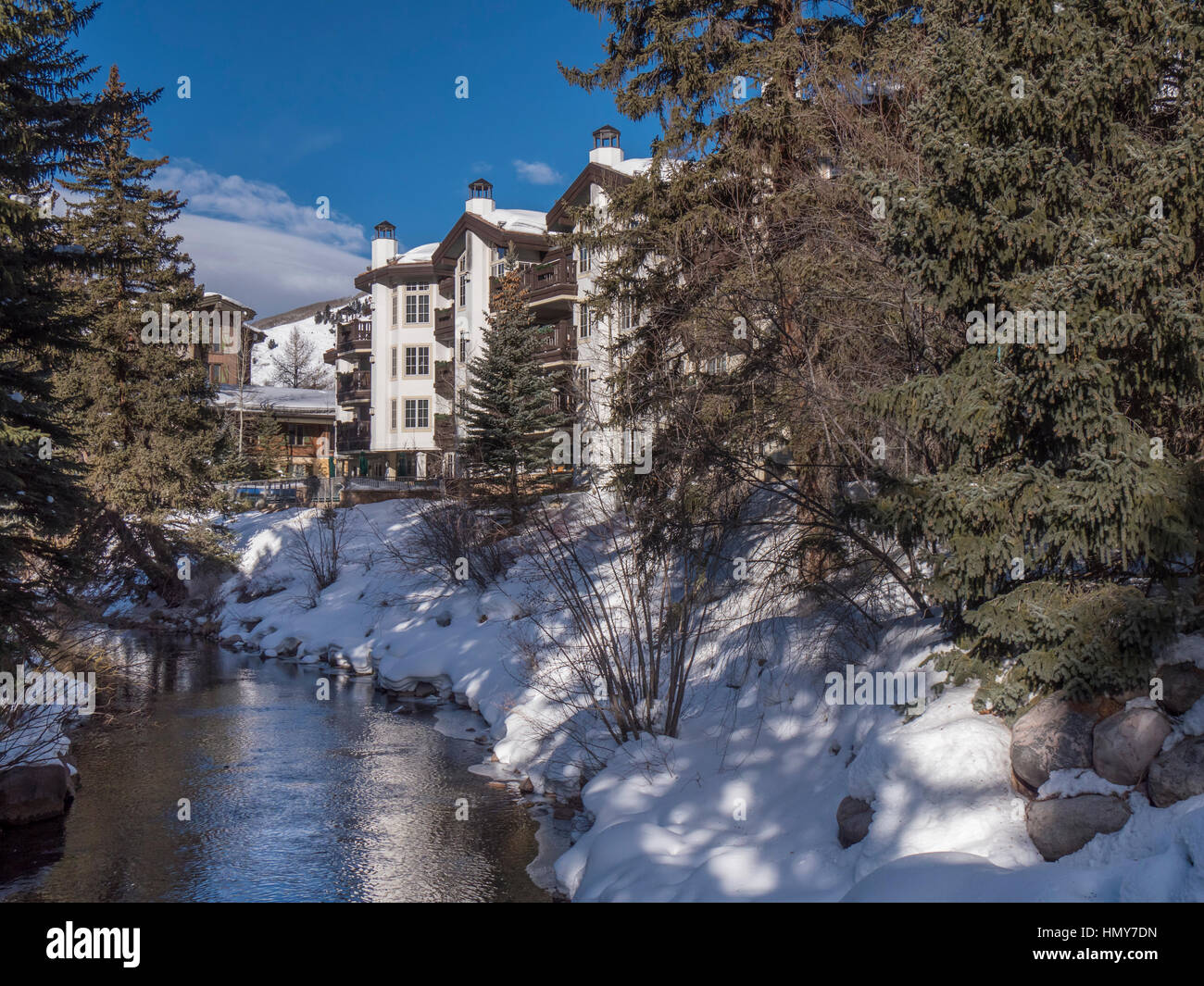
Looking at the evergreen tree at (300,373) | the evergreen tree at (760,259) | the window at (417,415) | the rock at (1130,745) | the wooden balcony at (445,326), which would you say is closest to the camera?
the rock at (1130,745)

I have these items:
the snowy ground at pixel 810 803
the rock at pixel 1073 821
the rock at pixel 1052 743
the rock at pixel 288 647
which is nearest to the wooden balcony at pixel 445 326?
the rock at pixel 288 647

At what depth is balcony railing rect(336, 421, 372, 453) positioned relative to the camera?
187ft

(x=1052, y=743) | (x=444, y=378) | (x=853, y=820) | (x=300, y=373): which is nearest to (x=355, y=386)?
(x=444, y=378)

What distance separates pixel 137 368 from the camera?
2947cm

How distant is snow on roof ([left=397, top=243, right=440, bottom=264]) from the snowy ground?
39229mm

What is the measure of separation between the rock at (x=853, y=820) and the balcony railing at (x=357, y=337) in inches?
1968

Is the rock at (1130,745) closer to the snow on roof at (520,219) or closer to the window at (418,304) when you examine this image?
the snow on roof at (520,219)

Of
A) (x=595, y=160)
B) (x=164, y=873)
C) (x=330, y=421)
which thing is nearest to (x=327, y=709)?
(x=164, y=873)

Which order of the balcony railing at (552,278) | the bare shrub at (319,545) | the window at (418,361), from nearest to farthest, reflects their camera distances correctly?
the bare shrub at (319,545) → the balcony railing at (552,278) → the window at (418,361)

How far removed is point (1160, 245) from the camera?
706 cm

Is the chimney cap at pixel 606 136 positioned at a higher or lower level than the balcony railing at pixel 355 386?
higher

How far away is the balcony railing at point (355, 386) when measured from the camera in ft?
185

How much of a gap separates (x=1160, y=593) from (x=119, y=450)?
28.8 meters

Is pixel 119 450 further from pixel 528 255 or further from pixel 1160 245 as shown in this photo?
pixel 1160 245
